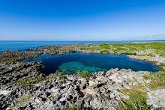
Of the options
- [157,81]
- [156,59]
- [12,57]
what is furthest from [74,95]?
[12,57]

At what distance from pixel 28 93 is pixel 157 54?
82.2 m

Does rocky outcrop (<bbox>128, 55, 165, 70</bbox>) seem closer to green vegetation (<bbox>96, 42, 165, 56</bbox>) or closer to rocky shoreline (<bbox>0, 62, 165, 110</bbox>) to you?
green vegetation (<bbox>96, 42, 165, 56</bbox>)

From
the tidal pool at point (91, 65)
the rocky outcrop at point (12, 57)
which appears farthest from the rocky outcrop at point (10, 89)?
the rocky outcrop at point (12, 57)

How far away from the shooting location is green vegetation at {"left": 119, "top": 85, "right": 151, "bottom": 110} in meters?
26.1

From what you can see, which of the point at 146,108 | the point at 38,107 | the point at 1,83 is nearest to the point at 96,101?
the point at 146,108

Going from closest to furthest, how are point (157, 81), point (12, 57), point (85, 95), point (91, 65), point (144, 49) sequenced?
point (85, 95)
point (157, 81)
point (91, 65)
point (12, 57)
point (144, 49)

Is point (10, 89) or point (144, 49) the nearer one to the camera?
point (10, 89)

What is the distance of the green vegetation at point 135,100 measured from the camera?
26.1 meters

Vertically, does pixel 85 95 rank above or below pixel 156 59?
above

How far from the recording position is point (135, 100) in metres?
28.8

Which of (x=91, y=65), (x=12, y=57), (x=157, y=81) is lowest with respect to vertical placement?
(x=91, y=65)

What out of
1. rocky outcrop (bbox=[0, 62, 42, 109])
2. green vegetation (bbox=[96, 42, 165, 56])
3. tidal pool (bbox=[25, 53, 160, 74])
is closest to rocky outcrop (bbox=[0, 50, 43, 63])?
tidal pool (bbox=[25, 53, 160, 74])

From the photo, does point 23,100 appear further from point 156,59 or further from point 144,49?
point 144,49

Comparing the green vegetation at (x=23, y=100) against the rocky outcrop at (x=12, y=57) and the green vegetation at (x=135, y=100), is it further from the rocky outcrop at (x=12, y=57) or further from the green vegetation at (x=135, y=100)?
the rocky outcrop at (x=12, y=57)
